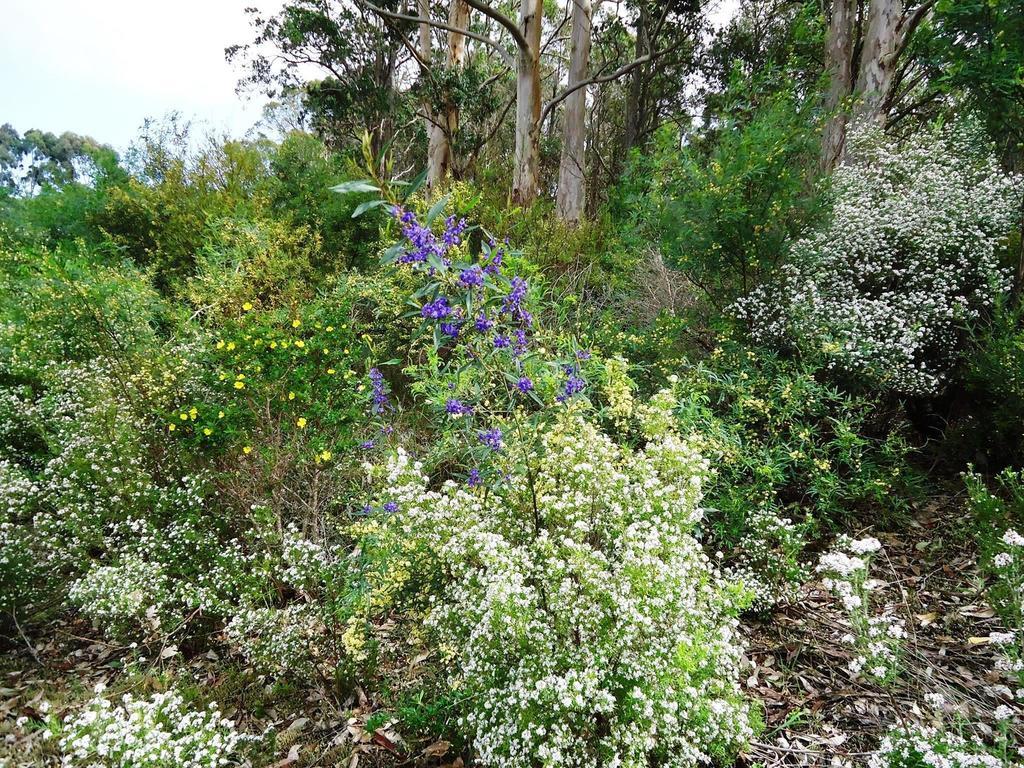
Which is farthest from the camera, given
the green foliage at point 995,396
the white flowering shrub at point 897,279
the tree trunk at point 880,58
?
the tree trunk at point 880,58

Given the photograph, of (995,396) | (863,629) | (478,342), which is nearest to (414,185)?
(478,342)

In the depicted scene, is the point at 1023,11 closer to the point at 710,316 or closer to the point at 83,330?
the point at 710,316

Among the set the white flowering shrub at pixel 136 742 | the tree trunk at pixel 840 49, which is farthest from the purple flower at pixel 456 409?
the tree trunk at pixel 840 49

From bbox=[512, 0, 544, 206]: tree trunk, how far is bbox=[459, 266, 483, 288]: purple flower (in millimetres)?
5720

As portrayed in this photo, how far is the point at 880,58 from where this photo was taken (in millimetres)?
7426

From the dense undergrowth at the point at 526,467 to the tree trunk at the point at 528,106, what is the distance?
2038 millimetres

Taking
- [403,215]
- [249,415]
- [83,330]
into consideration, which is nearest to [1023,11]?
[403,215]

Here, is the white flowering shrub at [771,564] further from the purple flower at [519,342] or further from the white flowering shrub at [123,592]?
the white flowering shrub at [123,592]

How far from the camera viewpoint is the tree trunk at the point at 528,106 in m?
7.42

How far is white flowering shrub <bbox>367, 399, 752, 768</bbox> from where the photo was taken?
175 cm

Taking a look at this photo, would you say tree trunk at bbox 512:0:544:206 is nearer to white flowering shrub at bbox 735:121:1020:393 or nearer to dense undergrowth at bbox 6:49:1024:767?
dense undergrowth at bbox 6:49:1024:767

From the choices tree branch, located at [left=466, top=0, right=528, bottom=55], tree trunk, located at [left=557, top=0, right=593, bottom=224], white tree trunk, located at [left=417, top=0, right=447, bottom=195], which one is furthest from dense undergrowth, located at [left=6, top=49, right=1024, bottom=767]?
white tree trunk, located at [left=417, top=0, right=447, bottom=195]

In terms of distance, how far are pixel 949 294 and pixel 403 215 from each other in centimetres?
429

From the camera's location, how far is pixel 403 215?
7.40 ft
